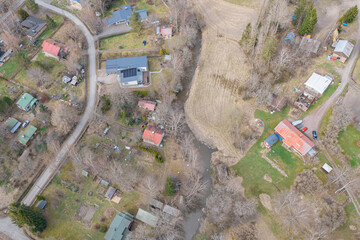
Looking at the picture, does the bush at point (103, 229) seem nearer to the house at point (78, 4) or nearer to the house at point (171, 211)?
the house at point (171, 211)

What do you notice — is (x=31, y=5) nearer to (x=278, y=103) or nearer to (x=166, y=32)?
(x=166, y=32)

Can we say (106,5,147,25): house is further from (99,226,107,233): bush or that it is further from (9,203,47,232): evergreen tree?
(99,226,107,233): bush

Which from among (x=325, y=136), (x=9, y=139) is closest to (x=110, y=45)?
(x=9, y=139)

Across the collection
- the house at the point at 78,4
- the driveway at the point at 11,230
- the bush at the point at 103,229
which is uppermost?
the house at the point at 78,4

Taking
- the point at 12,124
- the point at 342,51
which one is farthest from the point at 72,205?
the point at 342,51

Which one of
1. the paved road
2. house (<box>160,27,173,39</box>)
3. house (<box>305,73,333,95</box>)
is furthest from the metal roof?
the paved road

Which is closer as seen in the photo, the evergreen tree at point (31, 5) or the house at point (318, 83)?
the house at point (318, 83)

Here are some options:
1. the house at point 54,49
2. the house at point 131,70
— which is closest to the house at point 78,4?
the house at point 54,49
